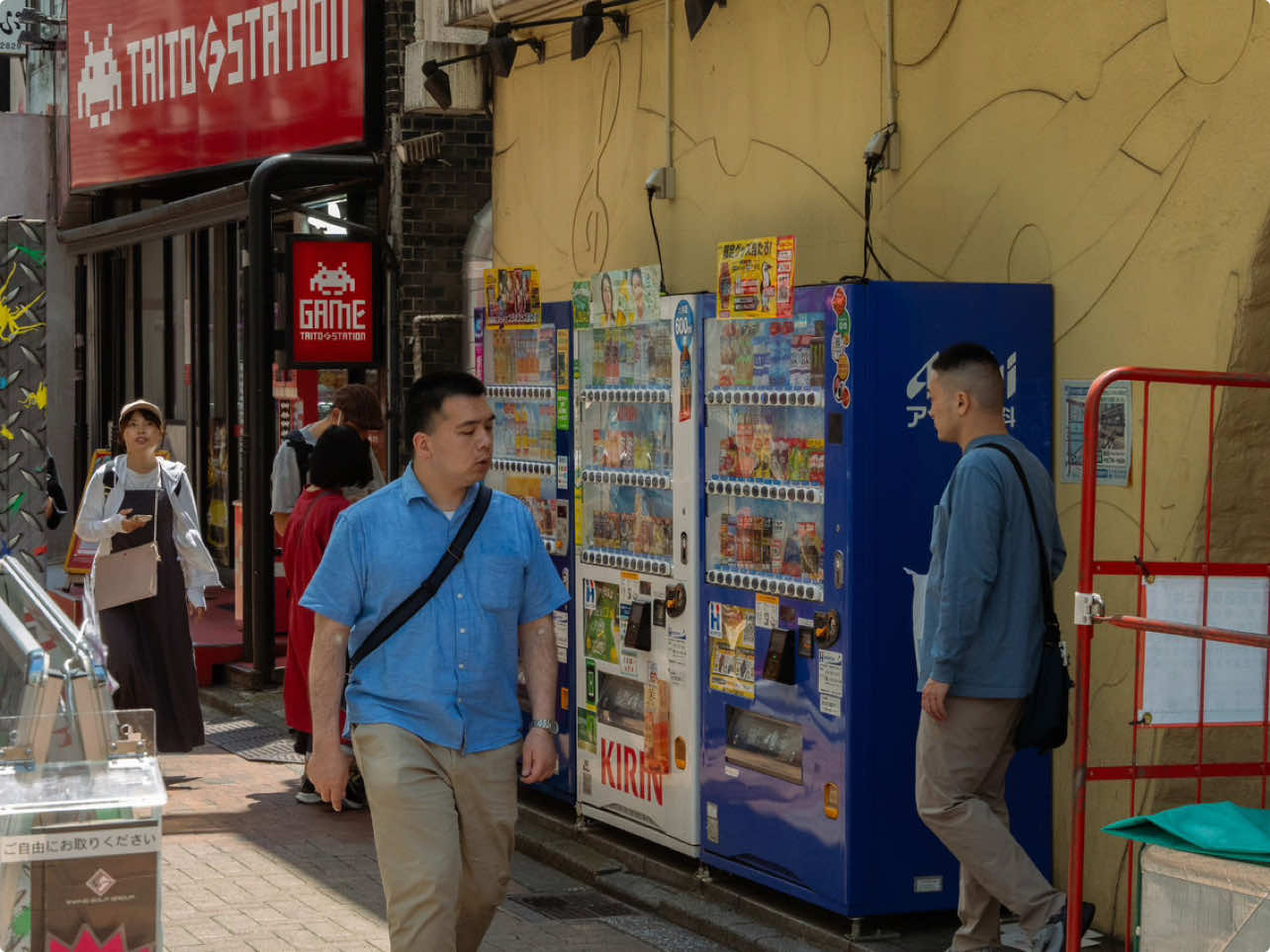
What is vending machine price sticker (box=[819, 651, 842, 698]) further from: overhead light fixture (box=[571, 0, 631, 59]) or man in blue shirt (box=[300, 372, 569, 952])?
overhead light fixture (box=[571, 0, 631, 59])

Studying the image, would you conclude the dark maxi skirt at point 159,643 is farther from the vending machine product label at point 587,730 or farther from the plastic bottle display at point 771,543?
the plastic bottle display at point 771,543

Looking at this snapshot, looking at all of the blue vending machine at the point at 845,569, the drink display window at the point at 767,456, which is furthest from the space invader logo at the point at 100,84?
the blue vending machine at the point at 845,569

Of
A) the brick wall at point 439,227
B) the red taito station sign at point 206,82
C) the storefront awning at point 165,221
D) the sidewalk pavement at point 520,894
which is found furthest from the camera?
the storefront awning at point 165,221

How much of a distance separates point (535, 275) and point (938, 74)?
7.68 feet

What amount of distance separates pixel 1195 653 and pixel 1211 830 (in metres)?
1.03

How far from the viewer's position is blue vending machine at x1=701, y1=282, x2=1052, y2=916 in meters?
7.15

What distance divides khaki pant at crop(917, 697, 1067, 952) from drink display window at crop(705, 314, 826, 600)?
93 cm

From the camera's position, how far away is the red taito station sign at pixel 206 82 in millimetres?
14164

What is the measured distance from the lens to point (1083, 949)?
23.4 ft

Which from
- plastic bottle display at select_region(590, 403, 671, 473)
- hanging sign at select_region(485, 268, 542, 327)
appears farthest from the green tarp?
hanging sign at select_region(485, 268, 542, 327)

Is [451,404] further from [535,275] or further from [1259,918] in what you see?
[535,275]

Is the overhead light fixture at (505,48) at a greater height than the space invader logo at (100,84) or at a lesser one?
lesser

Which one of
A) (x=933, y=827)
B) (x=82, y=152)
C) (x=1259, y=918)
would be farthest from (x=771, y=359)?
(x=82, y=152)

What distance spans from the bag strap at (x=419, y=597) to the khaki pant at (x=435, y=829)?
24cm
